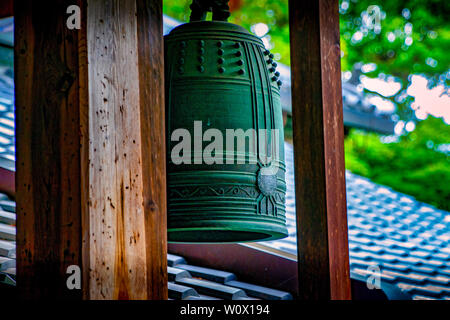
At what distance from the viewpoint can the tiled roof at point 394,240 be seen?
4749 mm

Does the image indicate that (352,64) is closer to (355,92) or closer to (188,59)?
(355,92)

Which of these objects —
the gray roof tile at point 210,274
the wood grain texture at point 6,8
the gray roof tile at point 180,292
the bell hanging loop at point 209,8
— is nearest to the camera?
A: the bell hanging loop at point 209,8

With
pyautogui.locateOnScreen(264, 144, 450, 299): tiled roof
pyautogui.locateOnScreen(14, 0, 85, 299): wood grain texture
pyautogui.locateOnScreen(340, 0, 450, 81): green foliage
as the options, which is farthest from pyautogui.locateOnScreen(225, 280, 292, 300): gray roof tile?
pyautogui.locateOnScreen(340, 0, 450, 81): green foliage

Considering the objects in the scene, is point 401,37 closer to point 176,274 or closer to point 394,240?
point 394,240

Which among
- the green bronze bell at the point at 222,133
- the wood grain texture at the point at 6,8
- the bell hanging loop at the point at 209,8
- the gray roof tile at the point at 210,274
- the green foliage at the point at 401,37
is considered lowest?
the gray roof tile at the point at 210,274

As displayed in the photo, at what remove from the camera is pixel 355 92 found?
8.68 m

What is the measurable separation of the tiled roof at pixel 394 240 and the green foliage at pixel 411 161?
4788 mm

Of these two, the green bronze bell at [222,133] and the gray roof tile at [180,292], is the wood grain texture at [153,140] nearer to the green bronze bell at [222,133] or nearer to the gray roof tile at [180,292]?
the green bronze bell at [222,133]

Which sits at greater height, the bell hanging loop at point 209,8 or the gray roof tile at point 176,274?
the bell hanging loop at point 209,8

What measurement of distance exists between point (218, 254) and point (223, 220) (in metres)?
1.65

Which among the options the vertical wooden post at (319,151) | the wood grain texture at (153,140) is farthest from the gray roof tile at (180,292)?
the wood grain texture at (153,140)

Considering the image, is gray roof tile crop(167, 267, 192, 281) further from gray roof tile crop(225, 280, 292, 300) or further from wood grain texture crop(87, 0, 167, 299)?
wood grain texture crop(87, 0, 167, 299)

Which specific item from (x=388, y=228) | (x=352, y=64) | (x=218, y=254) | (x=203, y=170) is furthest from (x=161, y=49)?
(x=352, y=64)

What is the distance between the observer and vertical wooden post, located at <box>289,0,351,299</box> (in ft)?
7.98
